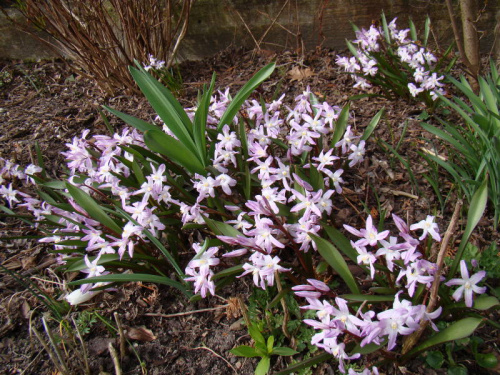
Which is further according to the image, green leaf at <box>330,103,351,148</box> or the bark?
the bark

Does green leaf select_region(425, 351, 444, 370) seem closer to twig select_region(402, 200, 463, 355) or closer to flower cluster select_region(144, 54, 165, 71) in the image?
twig select_region(402, 200, 463, 355)

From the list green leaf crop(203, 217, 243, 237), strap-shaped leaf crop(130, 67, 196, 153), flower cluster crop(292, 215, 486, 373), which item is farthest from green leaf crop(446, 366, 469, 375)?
strap-shaped leaf crop(130, 67, 196, 153)

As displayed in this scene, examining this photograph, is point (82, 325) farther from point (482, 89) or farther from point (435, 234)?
point (482, 89)

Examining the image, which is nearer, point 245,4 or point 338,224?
point 338,224

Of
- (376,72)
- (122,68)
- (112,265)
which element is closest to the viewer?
(112,265)

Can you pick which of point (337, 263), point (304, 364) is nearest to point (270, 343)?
point (304, 364)

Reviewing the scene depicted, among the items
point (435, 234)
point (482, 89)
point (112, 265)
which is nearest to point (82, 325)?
point (112, 265)

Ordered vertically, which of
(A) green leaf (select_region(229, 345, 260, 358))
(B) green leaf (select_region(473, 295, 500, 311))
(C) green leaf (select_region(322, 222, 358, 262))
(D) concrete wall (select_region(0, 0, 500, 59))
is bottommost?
(A) green leaf (select_region(229, 345, 260, 358))

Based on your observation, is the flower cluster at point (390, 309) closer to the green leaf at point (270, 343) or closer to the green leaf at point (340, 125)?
the green leaf at point (270, 343)
